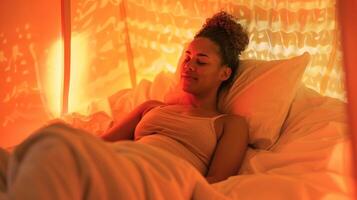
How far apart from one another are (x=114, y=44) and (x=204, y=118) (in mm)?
655

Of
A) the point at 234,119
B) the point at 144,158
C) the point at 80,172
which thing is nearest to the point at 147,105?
the point at 234,119

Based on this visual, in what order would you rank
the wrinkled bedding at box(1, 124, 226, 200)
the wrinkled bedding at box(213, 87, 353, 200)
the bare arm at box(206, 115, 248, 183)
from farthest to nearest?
the bare arm at box(206, 115, 248, 183)
the wrinkled bedding at box(213, 87, 353, 200)
the wrinkled bedding at box(1, 124, 226, 200)

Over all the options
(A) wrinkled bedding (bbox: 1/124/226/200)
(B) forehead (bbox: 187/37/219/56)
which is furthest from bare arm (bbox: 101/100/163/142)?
(A) wrinkled bedding (bbox: 1/124/226/200)

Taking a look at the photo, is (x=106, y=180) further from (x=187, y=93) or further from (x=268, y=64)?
(x=268, y=64)

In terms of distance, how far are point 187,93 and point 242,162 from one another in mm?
323

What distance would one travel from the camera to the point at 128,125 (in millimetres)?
1451

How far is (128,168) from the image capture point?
68 centimetres

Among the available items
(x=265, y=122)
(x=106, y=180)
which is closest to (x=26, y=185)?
(x=106, y=180)

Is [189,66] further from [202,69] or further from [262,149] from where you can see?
[262,149]

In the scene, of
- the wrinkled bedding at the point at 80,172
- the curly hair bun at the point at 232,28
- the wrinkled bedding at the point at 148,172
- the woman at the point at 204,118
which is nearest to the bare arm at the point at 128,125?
the woman at the point at 204,118

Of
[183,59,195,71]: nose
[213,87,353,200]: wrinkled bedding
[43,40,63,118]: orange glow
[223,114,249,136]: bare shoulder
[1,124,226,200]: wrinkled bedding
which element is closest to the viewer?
[1,124,226,200]: wrinkled bedding

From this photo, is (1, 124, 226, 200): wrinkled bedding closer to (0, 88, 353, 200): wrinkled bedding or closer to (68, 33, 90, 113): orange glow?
(0, 88, 353, 200): wrinkled bedding

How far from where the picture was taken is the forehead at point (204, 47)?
1.43m

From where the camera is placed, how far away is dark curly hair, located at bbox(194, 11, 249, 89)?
146 centimetres
